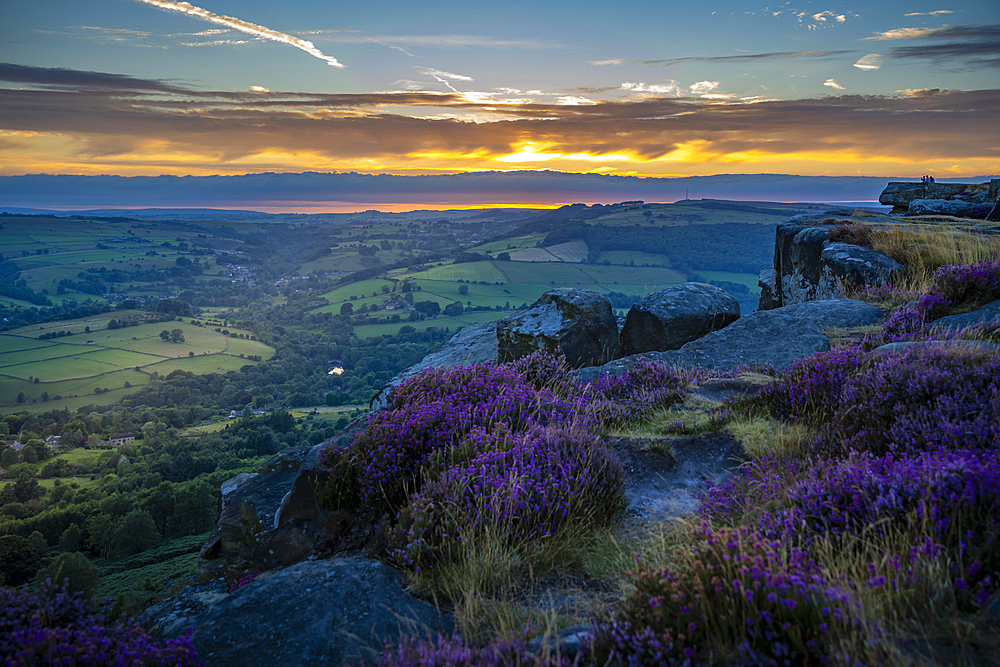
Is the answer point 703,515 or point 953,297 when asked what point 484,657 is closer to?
point 703,515

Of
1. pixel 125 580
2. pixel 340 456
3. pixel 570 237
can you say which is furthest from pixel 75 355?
pixel 340 456

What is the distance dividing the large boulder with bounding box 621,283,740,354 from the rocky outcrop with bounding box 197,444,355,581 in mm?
7743

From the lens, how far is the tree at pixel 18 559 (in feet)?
141

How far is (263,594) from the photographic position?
12.2ft

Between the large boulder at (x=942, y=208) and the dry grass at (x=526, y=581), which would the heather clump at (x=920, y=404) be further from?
the large boulder at (x=942, y=208)

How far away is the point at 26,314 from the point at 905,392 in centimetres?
19939

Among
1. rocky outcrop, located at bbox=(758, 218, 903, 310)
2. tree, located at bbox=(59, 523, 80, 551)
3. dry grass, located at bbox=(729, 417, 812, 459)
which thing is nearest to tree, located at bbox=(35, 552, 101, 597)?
dry grass, located at bbox=(729, 417, 812, 459)

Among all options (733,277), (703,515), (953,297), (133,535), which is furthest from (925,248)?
(733,277)

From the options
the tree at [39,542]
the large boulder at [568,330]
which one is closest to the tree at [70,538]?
the tree at [39,542]

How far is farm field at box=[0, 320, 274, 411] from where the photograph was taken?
324 feet

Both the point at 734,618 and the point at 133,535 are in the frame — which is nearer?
the point at 734,618

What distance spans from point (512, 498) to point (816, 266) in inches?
492

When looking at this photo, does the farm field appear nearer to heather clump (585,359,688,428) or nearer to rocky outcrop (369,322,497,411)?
rocky outcrop (369,322,497,411)

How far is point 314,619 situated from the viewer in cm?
341
